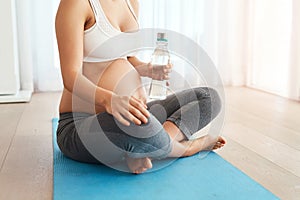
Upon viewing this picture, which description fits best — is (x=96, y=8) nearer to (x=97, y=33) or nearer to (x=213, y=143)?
(x=97, y=33)

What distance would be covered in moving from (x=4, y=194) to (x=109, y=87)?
398mm

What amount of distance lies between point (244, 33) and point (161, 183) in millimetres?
2107

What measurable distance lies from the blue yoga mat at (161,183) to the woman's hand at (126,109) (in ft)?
0.58

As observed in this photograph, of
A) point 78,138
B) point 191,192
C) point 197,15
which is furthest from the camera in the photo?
point 197,15

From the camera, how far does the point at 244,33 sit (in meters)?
2.92

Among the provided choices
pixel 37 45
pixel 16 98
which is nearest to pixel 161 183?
pixel 16 98

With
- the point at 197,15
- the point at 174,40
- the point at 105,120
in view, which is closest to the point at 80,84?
the point at 105,120

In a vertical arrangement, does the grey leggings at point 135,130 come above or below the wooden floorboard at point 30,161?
above

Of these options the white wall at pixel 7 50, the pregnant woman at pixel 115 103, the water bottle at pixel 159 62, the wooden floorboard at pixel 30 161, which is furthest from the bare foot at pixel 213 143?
the white wall at pixel 7 50

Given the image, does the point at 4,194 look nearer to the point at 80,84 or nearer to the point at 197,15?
the point at 80,84

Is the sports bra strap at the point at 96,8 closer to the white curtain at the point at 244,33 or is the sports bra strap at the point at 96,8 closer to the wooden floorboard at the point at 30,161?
the wooden floorboard at the point at 30,161

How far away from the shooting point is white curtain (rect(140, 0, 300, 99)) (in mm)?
2480

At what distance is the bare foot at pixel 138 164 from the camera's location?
1.08 meters

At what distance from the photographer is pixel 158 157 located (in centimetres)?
112
